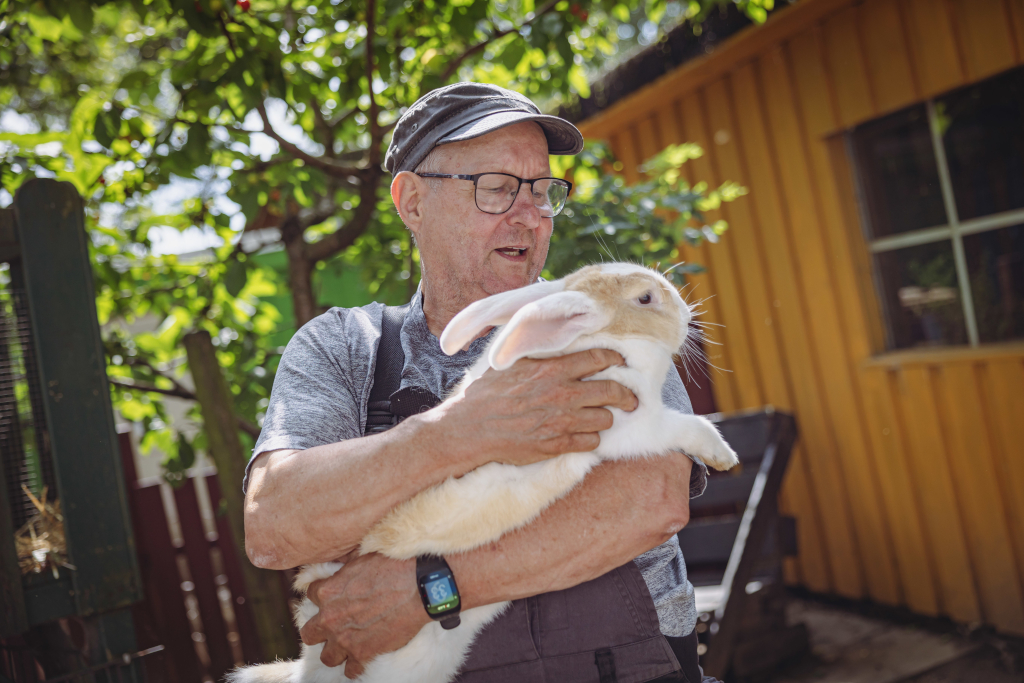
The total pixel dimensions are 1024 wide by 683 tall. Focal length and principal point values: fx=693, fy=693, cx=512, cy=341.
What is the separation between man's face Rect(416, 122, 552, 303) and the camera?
2146 mm

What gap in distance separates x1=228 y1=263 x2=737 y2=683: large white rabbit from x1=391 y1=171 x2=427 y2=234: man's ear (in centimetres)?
60

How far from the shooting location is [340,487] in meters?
1.67

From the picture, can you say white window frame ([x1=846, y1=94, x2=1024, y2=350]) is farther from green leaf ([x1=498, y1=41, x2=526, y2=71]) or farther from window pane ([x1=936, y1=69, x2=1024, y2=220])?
green leaf ([x1=498, y1=41, x2=526, y2=71])

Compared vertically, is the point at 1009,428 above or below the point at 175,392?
below

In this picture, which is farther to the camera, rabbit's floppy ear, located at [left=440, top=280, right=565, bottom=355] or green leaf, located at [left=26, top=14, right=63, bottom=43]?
green leaf, located at [left=26, top=14, right=63, bottom=43]

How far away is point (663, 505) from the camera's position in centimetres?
178

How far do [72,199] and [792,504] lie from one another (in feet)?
17.6

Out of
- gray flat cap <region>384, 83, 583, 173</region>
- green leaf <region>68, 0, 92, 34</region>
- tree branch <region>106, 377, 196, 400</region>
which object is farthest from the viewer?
tree branch <region>106, 377, 196, 400</region>

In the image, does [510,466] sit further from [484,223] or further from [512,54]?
[512,54]

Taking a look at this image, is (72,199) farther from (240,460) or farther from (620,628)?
(620,628)

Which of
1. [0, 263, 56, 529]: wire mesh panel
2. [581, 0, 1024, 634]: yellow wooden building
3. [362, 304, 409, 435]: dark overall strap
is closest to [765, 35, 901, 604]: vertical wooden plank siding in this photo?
[581, 0, 1024, 634]: yellow wooden building

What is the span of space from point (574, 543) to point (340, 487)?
60cm

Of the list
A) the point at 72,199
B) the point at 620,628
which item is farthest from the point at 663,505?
the point at 72,199

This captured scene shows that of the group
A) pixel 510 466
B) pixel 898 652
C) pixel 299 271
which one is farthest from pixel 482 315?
pixel 898 652
